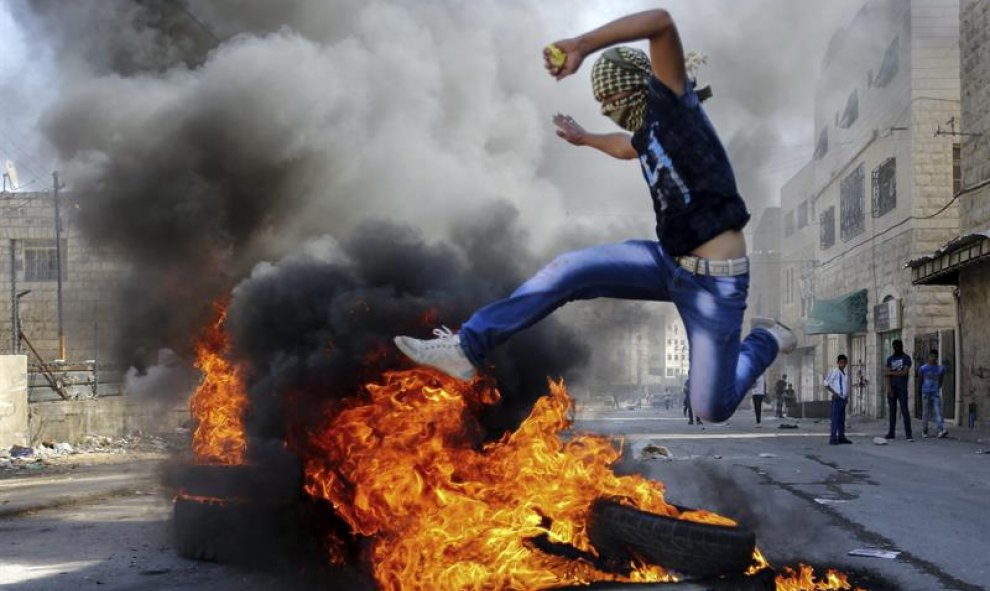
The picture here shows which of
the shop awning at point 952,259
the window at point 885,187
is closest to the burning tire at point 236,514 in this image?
the shop awning at point 952,259

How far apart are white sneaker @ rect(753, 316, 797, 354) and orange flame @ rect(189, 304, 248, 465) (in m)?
3.42

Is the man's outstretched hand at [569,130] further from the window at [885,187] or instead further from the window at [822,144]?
the window at [822,144]

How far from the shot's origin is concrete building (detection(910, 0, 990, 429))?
1725 centimetres

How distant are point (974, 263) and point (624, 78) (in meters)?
16.0

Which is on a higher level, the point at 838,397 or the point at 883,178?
the point at 883,178

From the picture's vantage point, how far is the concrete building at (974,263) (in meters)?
17.2

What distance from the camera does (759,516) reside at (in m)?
5.98

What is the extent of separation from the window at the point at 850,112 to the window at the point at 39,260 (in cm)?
2604

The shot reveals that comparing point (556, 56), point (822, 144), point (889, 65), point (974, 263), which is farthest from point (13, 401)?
point (822, 144)

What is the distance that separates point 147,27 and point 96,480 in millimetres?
6030

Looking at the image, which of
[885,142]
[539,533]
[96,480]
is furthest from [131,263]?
[885,142]

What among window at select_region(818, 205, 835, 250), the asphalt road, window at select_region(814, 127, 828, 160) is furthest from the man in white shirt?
window at select_region(814, 127, 828, 160)

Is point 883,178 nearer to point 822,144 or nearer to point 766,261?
point 822,144

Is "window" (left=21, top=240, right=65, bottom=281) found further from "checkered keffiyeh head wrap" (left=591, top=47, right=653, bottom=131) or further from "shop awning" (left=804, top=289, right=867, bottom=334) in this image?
"checkered keffiyeh head wrap" (left=591, top=47, right=653, bottom=131)
